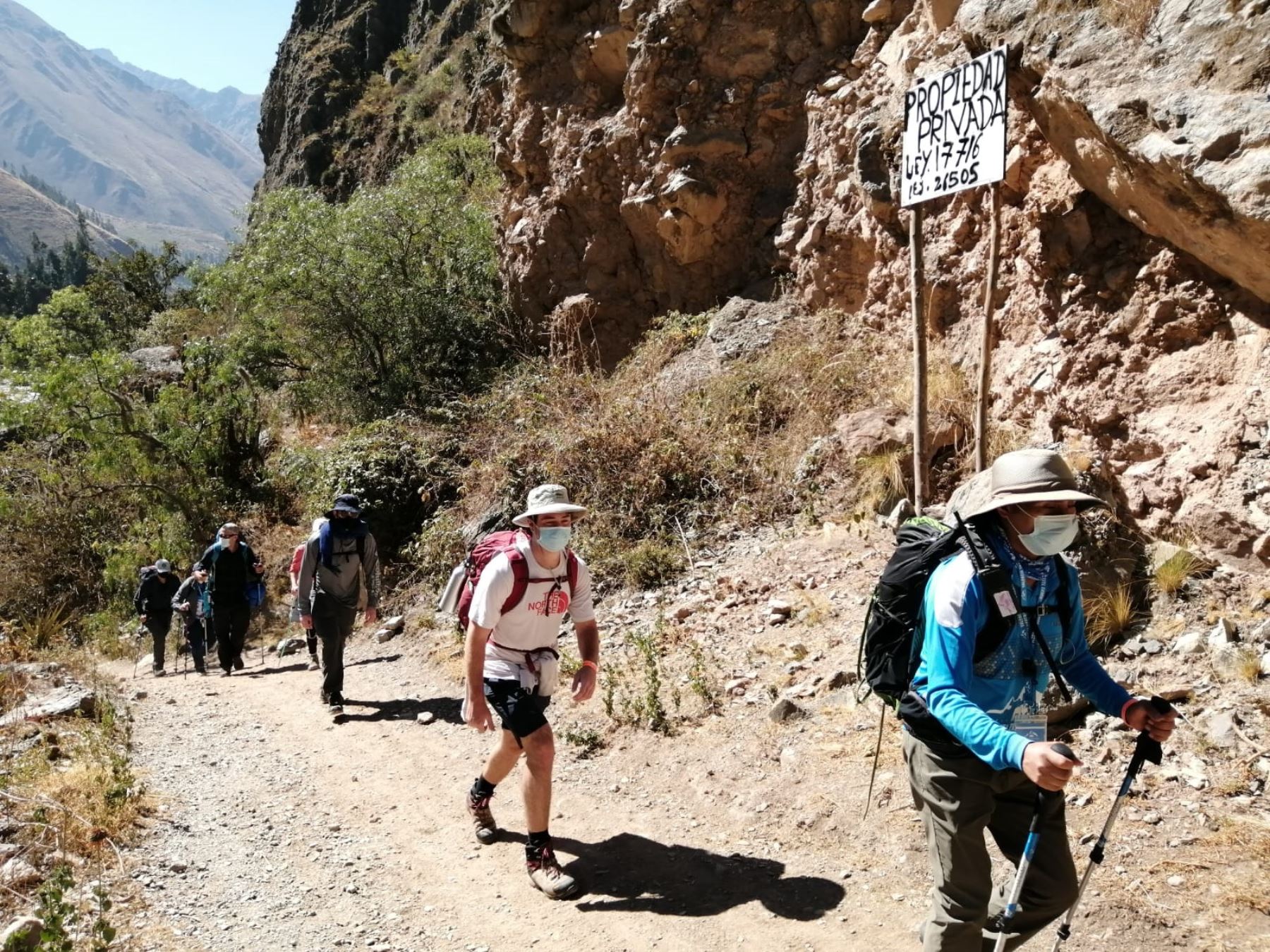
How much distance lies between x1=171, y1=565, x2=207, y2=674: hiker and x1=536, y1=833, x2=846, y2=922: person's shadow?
24.7ft

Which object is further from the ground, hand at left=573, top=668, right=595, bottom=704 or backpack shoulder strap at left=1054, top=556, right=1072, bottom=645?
backpack shoulder strap at left=1054, top=556, right=1072, bottom=645

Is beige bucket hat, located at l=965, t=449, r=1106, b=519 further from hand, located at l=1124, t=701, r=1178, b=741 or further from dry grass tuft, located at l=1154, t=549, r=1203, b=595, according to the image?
dry grass tuft, located at l=1154, t=549, r=1203, b=595

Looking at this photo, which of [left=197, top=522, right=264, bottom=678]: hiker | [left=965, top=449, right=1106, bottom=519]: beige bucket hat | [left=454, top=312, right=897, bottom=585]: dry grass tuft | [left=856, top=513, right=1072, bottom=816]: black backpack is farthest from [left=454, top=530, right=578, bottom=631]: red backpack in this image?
[left=197, top=522, right=264, bottom=678]: hiker

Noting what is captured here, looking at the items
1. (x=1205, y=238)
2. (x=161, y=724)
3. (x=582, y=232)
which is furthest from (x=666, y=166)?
(x=161, y=724)

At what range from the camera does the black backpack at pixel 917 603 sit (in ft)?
8.41

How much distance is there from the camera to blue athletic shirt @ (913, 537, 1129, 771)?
2.43 meters

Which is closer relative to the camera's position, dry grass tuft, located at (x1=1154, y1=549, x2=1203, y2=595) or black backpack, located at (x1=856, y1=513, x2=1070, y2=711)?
black backpack, located at (x1=856, y1=513, x2=1070, y2=711)

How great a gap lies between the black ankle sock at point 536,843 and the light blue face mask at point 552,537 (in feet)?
4.38

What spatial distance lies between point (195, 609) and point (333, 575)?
179 inches

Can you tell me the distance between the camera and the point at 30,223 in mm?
176875

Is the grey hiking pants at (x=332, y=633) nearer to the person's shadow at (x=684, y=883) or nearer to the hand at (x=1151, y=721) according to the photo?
the person's shadow at (x=684, y=883)

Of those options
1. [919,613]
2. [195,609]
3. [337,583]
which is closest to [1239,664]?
[919,613]

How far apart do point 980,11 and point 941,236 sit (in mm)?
2179

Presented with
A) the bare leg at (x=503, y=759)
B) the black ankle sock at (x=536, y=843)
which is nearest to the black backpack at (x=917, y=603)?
the black ankle sock at (x=536, y=843)
